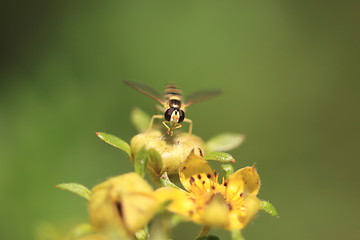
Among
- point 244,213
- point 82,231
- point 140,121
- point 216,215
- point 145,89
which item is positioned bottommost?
point 82,231

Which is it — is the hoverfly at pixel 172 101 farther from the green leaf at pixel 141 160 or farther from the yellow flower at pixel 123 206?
the yellow flower at pixel 123 206

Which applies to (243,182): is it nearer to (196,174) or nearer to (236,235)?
(196,174)

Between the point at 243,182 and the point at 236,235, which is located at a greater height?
the point at 243,182

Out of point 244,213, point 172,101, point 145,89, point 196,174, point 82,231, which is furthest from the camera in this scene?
point 172,101

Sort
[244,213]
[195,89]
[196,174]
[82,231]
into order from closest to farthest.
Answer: [82,231] → [244,213] → [196,174] → [195,89]

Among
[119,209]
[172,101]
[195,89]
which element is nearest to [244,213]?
[119,209]

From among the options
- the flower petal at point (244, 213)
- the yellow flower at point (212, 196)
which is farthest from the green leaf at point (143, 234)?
the flower petal at point (244, 213)

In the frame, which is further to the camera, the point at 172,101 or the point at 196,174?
the point at 172,101
